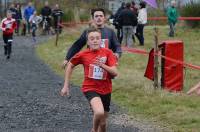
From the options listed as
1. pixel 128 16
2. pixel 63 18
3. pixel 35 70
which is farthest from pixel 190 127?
pixel 63 18

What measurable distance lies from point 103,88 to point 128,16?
1447cm

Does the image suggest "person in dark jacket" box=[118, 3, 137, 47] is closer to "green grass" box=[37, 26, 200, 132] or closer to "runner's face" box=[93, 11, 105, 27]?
"green grass" box=[37, 26, 200, 132]

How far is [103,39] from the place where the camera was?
8.84 metres

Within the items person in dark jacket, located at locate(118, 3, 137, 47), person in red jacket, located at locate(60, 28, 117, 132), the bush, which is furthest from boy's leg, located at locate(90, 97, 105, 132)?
the bush

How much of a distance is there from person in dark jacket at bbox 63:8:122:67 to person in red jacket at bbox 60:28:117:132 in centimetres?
62

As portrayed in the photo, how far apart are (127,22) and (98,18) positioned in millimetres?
13827

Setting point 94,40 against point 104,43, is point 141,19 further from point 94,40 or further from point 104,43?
point 94,40

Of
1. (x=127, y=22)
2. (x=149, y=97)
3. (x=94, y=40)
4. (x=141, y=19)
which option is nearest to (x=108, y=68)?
(x=94, y=40)

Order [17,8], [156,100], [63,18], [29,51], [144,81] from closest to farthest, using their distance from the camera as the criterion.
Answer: [156,100]
[144,81]
[29,51]
[17,8]
[63,18]

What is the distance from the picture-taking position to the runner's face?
8570 mm

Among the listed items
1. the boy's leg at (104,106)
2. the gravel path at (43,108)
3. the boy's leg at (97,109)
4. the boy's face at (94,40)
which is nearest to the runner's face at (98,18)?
the boy's face at (94,40)

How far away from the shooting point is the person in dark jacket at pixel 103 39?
862 cm

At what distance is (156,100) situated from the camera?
11.8 metres

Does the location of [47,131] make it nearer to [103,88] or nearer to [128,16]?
[103,88]
